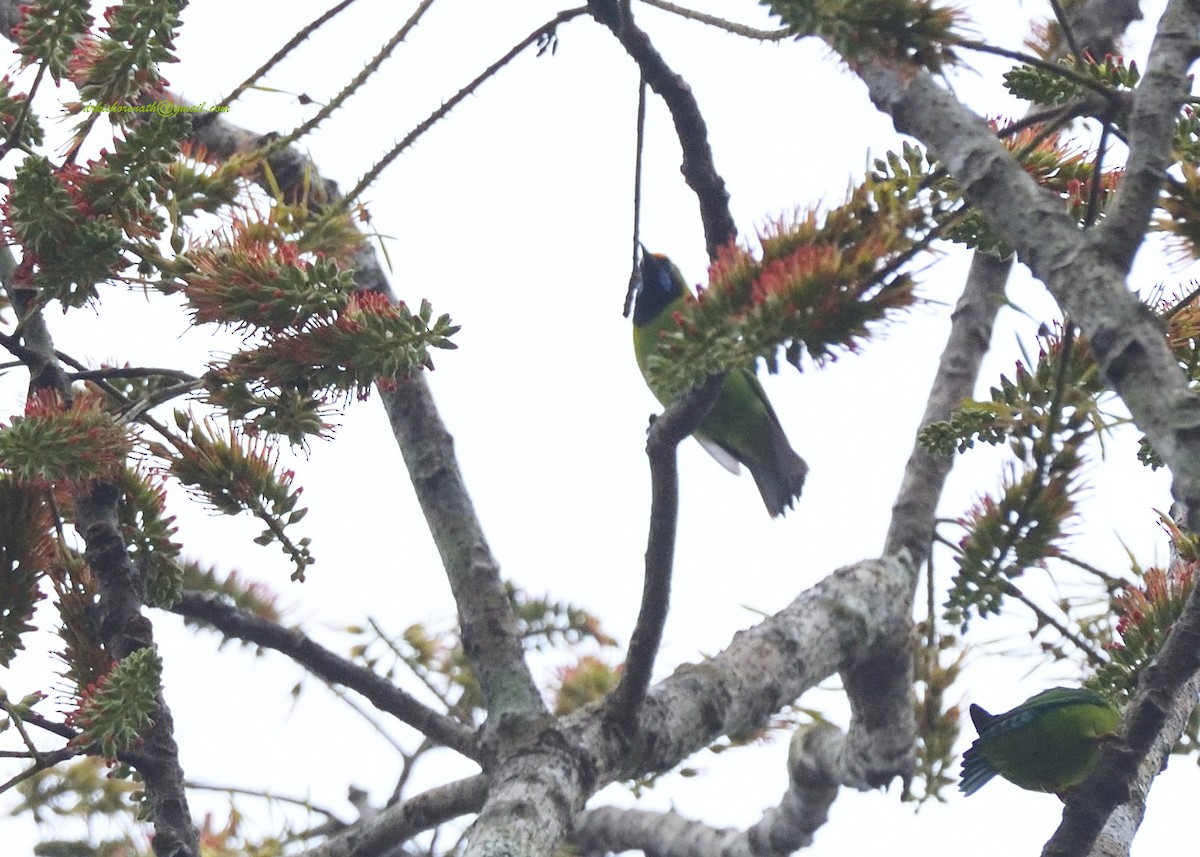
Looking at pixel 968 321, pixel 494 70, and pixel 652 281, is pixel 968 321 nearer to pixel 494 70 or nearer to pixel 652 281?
pixel 652 281

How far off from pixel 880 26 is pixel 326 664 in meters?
1.77

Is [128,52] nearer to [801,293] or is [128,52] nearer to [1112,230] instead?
[801,293]

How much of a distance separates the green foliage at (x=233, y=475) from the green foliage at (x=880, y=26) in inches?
45.6

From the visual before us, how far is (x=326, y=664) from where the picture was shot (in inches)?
105

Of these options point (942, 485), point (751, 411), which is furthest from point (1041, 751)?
point (751, 411)

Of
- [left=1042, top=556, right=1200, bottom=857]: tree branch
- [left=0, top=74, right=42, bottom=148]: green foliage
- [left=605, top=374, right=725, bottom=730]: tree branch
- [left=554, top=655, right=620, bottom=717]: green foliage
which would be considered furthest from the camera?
[left=554, top=655, right=620, bottom=717]: green foliage

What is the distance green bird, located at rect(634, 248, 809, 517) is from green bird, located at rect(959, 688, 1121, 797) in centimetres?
231

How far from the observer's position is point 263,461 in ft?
7.00

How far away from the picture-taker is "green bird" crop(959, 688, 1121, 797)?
264cm

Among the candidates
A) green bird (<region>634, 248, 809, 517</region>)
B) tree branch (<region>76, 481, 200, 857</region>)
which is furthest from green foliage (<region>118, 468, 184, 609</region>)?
green bird (<region>634, 248, 809, 517</region>)

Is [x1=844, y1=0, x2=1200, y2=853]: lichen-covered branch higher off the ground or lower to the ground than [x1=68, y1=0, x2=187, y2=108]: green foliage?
lower

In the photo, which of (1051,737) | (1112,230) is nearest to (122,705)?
(1112,230)

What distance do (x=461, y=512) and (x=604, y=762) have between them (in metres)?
0.68

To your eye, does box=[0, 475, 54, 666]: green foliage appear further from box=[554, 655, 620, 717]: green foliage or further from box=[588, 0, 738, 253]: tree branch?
box=[554, 655, 620, 717]: green foliage
